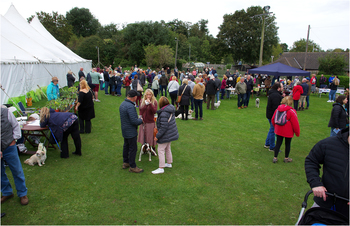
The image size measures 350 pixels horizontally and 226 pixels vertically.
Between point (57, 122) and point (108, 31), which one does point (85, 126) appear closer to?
point (57, 122)

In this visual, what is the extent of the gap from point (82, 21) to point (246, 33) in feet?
162

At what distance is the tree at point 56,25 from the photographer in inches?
1976

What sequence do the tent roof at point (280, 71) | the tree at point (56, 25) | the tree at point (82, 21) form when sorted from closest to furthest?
the tent roof at point (280, 71) → the tree at point (56, 25) → the tree at point (82, 21)

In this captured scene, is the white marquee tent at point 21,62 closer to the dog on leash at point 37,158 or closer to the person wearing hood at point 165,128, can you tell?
the dog on leash at point 37,158

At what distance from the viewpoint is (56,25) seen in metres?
52.8

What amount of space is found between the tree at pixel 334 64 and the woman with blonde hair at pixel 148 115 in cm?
2857

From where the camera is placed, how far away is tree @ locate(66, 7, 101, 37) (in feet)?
218

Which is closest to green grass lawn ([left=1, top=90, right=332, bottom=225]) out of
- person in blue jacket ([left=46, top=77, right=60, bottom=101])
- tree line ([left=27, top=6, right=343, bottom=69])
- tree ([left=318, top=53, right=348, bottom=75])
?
person in blue jacket ([left=46, top=77, right=60, bottom=101])

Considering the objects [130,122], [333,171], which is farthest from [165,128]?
[333,171]

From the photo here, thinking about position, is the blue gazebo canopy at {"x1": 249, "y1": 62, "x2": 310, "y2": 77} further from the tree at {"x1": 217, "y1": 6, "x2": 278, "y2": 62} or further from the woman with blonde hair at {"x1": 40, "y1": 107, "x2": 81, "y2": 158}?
the tree at {"x1": 217, "y1": 6, "x2": 278, "y2": 62}

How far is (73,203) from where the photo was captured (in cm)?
381

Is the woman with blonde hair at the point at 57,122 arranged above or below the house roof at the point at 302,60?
below

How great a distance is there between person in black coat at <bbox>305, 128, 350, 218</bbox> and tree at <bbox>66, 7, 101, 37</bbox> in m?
73.5

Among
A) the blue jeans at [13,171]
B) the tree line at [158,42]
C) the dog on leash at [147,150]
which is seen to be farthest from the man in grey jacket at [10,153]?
the tree line at [158,42]
